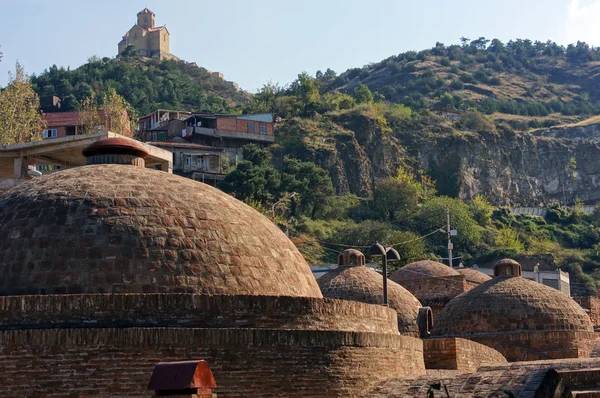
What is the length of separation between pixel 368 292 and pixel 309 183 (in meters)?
51.8

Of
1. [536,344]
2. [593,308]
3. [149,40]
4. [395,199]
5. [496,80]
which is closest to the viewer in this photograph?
[536,344]

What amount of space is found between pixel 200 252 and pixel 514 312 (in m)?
17.5

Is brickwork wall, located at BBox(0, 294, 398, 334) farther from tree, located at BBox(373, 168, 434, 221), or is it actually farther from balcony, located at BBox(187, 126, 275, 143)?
tree, located at BBox(373, 168, 434, 221)

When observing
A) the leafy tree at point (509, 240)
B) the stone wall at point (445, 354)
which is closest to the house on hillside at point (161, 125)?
the leafy tree at point (509, 240)

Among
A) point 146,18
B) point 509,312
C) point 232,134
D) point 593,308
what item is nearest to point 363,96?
point 232,134

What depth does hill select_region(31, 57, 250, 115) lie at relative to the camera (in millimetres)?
104062

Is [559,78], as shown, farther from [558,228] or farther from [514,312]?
[514,312]

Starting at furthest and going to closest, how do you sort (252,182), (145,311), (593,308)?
(252,182) → (593,308) → (145,311)

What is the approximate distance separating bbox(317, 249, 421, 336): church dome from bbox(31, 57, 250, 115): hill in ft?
224

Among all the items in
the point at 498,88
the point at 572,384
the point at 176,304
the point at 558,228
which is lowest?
the point at 572,384

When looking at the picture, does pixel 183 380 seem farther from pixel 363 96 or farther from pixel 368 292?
pixel 363 96

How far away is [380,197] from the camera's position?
89.8 meters

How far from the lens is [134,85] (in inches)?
4284

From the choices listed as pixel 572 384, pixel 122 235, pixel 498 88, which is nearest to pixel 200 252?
pixel 122 235
